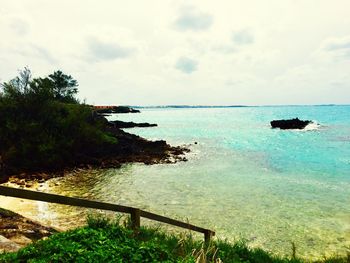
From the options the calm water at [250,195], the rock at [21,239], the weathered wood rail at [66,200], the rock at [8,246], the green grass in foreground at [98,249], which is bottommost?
the calm water at [250,195]

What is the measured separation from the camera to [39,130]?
2750cm

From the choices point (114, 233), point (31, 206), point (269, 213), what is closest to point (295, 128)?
point (269, 213)

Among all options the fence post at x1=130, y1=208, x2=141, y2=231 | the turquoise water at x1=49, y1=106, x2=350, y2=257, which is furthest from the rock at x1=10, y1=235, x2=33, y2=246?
the turquoise water at x1=49, y1=106, x2=350, y2=257

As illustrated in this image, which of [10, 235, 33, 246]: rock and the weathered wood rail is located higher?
the weathered wood rail

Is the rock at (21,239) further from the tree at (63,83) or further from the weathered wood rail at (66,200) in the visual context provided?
the tree at (63,83)

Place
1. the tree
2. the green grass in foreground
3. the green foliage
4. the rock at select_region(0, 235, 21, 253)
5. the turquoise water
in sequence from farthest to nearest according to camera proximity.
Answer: the tree
the green foliage
the turquoise water
the rock at select_region(0, 235, 21, 253)
the green grass in foreground

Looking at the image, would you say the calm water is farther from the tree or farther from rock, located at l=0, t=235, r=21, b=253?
the tree

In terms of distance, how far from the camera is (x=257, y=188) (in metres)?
21.6

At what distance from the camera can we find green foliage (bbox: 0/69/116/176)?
25.6 metres

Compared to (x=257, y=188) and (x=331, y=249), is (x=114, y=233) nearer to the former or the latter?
(x=331, y=249)

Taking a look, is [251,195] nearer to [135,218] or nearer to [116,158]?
[135,218]

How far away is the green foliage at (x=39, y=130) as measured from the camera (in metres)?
25.6

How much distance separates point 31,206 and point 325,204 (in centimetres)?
1617

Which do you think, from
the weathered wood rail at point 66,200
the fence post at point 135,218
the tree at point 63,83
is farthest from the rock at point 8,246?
the tree at point 63,83
